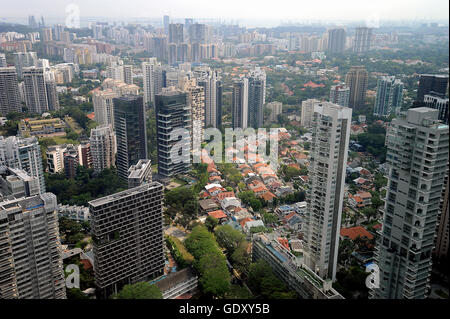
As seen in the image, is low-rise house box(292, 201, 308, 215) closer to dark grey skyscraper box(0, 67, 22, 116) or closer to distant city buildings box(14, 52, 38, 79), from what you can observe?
dark grey skyscraper box(0, 67, 22, 116)

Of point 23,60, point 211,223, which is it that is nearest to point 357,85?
point 211,223

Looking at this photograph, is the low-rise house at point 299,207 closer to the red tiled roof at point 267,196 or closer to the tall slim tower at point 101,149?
the red tiled roof at point 267,196

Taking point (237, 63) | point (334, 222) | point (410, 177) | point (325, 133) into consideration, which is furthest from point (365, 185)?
point (237, 63)

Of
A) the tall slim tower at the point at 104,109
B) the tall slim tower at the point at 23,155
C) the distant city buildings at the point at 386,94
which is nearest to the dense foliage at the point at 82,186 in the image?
the tall slim tower at the point at 23,155

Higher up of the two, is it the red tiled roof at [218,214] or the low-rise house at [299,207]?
the low-rise house at [299,207]

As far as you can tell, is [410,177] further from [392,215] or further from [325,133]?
[325,133]

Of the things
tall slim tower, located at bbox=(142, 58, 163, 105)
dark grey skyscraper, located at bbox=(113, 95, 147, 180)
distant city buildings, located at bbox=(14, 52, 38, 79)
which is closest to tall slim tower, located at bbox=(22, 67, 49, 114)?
distant city buildings, located at bbox=(14, 52, 38, 79)
